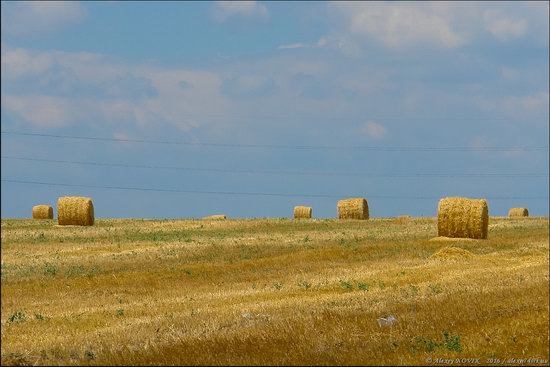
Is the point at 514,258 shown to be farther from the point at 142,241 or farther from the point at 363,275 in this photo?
the point at 142,241

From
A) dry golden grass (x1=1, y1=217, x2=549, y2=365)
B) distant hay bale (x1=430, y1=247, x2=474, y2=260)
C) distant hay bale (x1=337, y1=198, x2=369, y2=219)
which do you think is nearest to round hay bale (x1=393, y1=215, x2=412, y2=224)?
distant hay bale (x1=337, y1=198, x2=369, y2=219)

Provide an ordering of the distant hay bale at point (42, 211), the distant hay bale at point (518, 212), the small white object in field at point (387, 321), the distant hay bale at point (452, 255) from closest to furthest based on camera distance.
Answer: the small white object in field at point (387, 321) → the distant hay bale at point (452, 255) → the distant hay bale at point (42, 211) → the distant hay bale at point (518, 212)

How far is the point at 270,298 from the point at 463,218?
27182 mm

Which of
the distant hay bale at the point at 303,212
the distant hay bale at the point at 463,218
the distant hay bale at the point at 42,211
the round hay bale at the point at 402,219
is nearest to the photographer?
the distant hay bale at the point at 463,218

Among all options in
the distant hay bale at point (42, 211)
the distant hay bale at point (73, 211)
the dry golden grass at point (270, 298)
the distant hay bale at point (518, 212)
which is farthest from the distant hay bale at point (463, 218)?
the distant hay bale at point (518, 212)

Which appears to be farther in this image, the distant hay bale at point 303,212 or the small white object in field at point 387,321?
the distant hay bale at point 303,212

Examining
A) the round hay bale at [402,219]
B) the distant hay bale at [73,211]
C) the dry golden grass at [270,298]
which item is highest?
the distant hay bale at [73,211]

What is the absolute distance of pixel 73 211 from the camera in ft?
211

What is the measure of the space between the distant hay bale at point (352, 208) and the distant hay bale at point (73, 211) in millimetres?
25073

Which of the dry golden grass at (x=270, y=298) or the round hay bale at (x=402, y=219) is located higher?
the round hay bale at (x=402, y=219)

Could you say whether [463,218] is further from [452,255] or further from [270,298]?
[270,298]

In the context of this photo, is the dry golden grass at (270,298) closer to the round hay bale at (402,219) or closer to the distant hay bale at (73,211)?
the distant hay bale at (73,211)

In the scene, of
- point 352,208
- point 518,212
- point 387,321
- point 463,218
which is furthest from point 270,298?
point 518,212

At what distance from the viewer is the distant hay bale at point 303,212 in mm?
88312
